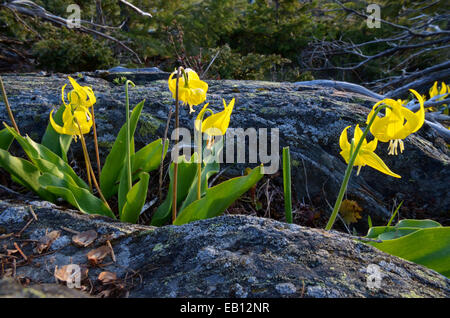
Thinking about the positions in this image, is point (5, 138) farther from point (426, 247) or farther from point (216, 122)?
point (426, 247)

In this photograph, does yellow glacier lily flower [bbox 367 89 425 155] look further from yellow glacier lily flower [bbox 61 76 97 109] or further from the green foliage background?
the green foliage background

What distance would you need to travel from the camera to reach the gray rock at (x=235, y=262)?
977mm

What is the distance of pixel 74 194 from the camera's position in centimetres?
176

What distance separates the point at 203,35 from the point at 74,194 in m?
5.25

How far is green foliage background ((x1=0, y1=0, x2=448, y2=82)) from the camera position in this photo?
506cm

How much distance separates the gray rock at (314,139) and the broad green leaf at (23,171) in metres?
0.55

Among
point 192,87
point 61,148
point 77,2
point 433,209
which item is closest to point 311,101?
point 433,209

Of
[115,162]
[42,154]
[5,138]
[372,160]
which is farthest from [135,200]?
[372,160]

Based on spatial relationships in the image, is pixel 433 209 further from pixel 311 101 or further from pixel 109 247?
pixel 109 247

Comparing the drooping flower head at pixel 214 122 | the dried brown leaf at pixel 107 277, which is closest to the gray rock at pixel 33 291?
the dried brown leaf at pixel 107 277

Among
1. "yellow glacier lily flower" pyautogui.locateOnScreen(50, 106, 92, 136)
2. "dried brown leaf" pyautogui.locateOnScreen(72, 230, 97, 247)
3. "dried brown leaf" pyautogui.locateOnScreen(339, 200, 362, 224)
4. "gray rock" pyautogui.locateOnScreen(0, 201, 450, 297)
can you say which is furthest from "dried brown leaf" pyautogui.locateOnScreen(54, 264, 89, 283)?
"dried brown leaf" pyautogui.locateOnScreen(339, 200, 362, 224)

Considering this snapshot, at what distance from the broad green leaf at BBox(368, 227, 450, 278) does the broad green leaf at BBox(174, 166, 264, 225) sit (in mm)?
666

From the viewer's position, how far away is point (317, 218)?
7.29 ft

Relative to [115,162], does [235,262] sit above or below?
below
